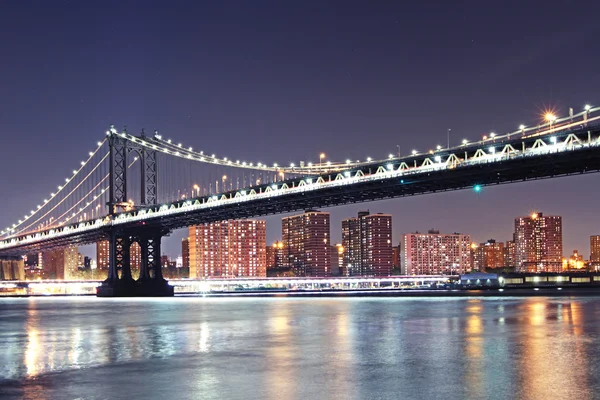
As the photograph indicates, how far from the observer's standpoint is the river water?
15.1 m

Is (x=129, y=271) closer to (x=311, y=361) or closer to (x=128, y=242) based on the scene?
(x=128, y=242)

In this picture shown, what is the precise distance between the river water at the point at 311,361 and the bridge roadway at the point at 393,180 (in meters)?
31.7

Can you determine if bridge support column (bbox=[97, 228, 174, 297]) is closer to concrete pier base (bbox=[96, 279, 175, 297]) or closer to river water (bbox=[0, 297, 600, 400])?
concrete pier base (bbox=[96, 279, 175, 297])

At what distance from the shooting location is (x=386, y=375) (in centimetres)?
1702

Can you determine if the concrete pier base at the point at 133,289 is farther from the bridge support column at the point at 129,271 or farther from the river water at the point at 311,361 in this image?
the river water at the point at 311,361

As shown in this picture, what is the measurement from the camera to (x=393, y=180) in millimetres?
73562

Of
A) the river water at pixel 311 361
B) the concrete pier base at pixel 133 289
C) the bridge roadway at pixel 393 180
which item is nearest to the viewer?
the river water at pixel 311 361

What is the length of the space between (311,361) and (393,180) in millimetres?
55226

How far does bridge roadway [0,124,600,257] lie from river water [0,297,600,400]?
31.7 meters

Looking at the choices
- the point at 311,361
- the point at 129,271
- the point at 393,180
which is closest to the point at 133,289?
the point at 129,271

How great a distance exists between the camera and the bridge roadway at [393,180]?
2424 inches

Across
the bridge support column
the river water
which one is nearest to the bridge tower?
the bridge support column

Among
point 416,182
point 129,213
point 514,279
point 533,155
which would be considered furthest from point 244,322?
point 514,279

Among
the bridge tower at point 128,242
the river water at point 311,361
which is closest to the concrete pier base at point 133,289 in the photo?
the bridge tower at point 128,242
